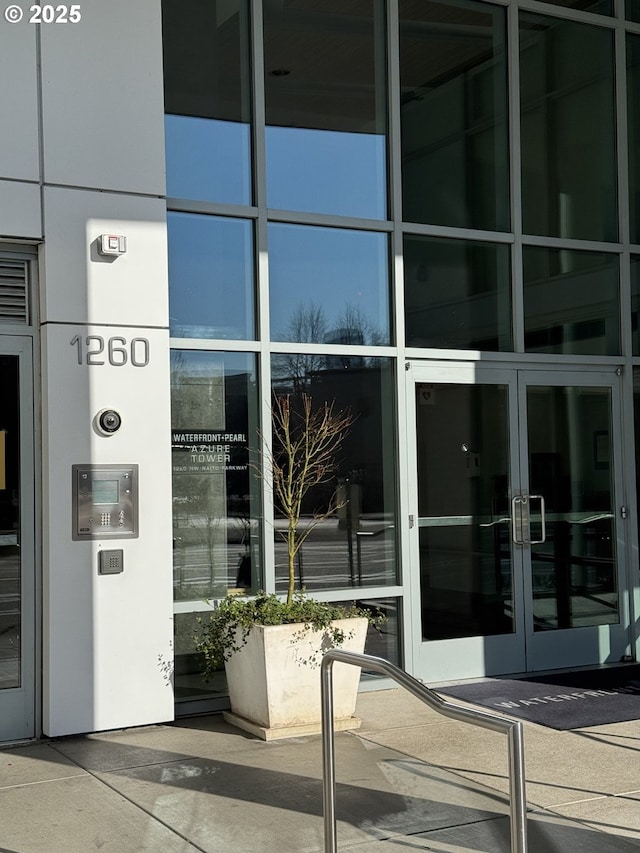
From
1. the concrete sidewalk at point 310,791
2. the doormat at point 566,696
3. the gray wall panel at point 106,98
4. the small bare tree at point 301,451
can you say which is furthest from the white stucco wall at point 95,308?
the doormat at point 566,696

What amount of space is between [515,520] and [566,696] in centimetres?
132

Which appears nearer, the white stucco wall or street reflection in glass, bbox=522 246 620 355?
the white stucco wall

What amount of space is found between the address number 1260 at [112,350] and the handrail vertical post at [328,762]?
2793mm

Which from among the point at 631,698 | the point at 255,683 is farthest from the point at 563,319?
the point at 255,683

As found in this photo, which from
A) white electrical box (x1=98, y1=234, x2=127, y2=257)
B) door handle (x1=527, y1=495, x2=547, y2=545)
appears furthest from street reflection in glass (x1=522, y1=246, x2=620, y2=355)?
white electrical box (x1=98, y1=234, x2=127, y2=257)

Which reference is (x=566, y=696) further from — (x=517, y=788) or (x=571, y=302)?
(x=517, y=788)

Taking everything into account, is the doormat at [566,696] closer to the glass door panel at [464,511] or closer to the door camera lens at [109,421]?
the glass door panel at [464,511]

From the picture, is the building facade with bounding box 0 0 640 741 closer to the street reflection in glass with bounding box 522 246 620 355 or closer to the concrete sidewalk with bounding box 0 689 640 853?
the street reflection in glass with bounding box 522 246 620 355

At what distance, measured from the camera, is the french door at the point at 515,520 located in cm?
732

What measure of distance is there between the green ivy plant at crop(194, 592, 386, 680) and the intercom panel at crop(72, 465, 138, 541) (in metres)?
0.71

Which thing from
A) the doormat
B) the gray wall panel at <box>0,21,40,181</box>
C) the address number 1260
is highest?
the gray wall panel at <box>0,21,40,181</box>

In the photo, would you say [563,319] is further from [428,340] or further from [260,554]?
[260,554]

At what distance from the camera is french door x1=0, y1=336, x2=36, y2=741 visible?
587 centimetres

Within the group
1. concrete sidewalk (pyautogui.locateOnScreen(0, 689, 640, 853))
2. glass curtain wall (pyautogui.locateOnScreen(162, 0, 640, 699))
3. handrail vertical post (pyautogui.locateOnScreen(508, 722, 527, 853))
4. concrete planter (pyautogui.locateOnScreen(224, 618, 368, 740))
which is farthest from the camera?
glass curtain wall (pyautogui.locateOnScreen(162, 0, 640, 699))
